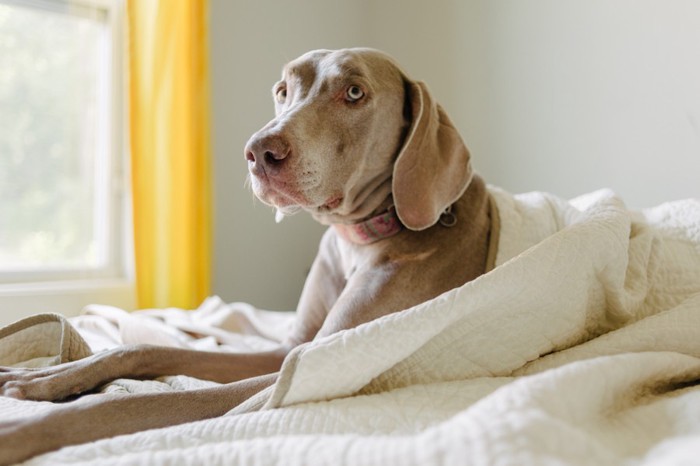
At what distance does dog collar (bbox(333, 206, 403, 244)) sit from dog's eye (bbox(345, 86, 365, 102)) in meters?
0.28

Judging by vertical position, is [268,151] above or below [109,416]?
above

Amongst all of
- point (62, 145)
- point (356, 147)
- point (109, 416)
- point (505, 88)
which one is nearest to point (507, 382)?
point (109, 416)

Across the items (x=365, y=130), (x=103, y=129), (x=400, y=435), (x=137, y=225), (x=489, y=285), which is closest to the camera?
(x=400, y=435)

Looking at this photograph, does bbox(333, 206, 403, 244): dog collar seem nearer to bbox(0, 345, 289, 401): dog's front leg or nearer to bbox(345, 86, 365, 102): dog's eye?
bbox(345, 86, 365, 102): dog's eye

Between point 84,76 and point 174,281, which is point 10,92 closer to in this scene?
point 84,76

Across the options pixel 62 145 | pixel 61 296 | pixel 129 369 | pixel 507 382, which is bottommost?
pixel 61 296

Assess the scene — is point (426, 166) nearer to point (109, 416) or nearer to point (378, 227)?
point (378, 227)

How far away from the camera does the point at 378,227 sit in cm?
149

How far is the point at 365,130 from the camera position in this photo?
1.46 metres

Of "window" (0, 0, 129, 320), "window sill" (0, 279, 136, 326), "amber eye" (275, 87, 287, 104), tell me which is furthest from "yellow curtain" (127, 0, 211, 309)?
"amber eye" (275, 87, 287, 104)

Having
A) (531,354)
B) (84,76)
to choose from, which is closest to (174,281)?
(84,76)

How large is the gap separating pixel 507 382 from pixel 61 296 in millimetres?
2246

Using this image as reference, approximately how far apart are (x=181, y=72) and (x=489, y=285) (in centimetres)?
225

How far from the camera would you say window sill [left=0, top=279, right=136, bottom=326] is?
2.46 m
